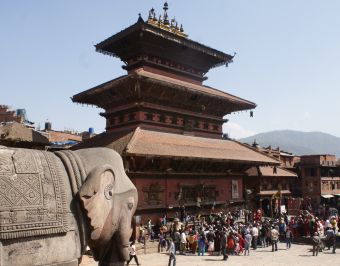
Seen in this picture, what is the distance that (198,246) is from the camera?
1705cm

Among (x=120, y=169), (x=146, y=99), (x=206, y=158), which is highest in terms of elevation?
(x=146, y=99)

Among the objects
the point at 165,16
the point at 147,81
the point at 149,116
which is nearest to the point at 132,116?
the point at 149,116

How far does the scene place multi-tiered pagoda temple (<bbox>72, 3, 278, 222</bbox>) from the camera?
19.7 meters

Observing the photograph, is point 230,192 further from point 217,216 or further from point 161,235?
point 161,235

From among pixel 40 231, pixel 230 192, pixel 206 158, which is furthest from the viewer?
pixel 230 192

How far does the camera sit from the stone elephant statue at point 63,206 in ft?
11.4

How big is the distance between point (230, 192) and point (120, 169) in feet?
71.0

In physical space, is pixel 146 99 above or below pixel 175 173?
above

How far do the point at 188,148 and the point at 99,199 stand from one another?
16.9 metres

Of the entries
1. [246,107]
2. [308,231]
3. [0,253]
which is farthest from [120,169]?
[246,107]

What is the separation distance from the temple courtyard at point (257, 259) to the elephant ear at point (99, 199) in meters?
10.5

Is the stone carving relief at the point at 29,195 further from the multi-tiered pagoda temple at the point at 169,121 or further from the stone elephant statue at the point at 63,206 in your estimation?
the multi-tiered pagoda temple at the point at 169,121

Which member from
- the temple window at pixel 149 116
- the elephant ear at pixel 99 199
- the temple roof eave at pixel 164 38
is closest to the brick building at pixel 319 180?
the temple roof eave at pixel 164 38

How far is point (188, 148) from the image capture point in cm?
2084
